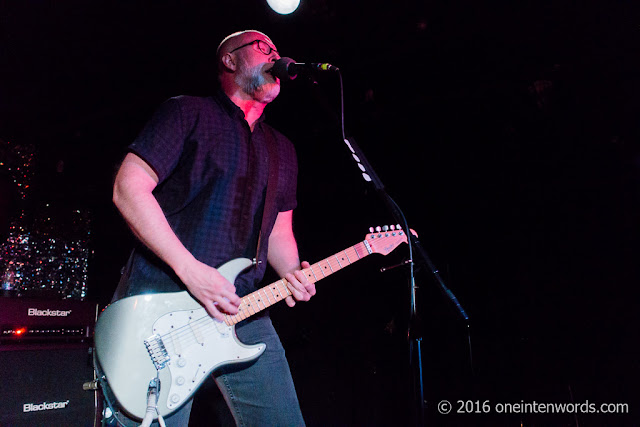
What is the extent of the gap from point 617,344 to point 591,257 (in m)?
0.76

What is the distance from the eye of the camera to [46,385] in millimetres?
2695

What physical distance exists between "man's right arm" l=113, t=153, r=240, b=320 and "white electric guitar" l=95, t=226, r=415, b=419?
8cm

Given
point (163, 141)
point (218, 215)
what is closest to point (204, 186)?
point (218, 215)

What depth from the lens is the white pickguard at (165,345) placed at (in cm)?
165

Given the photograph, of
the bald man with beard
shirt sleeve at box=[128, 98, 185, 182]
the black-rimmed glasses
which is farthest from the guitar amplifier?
the black-rimmed glasses

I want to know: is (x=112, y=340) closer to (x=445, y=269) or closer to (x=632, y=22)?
(x=445, y=269)

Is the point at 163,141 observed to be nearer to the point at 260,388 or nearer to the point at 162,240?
the point at 162,240

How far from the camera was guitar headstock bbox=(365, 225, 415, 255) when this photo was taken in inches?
107

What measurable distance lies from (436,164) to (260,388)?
3.24 meters

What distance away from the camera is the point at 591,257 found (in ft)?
13.0

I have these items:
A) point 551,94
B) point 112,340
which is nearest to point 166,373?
point 112,340

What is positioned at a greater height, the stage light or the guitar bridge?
the stage light

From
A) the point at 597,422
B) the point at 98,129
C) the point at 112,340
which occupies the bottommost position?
the point at 597,422

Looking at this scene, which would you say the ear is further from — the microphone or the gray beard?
the microphone
